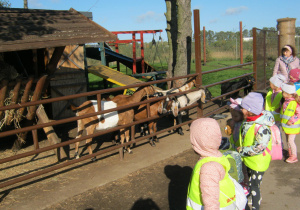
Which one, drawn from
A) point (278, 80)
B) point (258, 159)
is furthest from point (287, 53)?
point (258, 159)

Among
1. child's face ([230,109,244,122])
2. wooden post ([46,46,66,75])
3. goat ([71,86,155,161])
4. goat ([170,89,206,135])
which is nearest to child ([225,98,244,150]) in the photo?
child's face ([230,109,244,122])

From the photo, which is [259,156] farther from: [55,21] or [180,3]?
[180,3]

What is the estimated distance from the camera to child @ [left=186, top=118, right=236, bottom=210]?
2215 millimetres

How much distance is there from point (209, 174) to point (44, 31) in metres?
→ 4.30

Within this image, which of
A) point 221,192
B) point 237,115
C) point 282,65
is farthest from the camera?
point 282,65

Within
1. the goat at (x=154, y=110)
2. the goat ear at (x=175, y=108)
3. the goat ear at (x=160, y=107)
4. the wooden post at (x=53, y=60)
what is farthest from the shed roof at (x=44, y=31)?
the goat ear at (x=175, y=108)

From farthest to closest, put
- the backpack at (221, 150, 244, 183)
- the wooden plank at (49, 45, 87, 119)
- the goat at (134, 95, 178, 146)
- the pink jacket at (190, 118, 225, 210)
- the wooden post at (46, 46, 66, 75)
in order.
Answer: the wooden plank at (49, 45, 87, 119) < the goat at (134, 95, 178, 146) < the wooden post at (46, 46, 66, 75) < the backpack at (221, 150, 244, 183) < the pink jacket at (190, 118, 225, 210)

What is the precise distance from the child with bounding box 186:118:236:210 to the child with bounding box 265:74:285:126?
3.17 m

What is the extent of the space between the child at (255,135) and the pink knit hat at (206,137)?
3.54 feet

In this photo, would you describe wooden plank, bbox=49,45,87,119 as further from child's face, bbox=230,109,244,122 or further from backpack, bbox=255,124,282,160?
backpack, bbox=255,124,282,160

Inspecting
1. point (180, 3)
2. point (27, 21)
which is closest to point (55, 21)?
point (27, 21)

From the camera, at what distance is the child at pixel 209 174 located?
87.2 inches

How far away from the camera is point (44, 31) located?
539 centimetres

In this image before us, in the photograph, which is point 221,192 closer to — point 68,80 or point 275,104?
point 275,104
